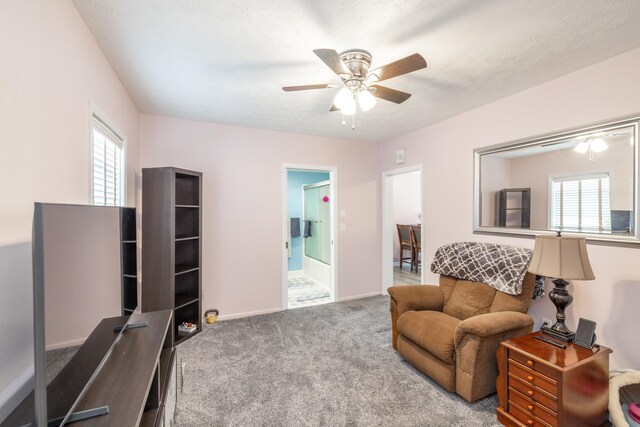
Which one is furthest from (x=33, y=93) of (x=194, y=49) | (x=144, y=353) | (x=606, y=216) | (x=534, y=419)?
(x=606, y=216)

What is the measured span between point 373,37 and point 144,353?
88.6 inches

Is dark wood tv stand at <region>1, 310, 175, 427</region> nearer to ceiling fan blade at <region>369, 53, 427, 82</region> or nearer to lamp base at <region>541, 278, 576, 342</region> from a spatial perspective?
ceiling fan blade at <region>369, 53, 427, 82</region>

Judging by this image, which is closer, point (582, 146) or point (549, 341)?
point (549, 341)

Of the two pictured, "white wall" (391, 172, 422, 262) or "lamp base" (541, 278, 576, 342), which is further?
"white wall" (391, 172, 422, 262)

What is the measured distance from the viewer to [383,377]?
7.70ft

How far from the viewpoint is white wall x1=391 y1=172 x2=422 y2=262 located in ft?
23.3

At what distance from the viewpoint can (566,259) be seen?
1812 millimetres

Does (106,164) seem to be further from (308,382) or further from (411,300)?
(411,300)

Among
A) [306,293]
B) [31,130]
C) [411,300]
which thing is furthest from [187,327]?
[31,130]

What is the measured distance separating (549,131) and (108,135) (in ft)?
Answer: 12.0

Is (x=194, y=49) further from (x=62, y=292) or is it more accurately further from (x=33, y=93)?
(x=62, y=292)

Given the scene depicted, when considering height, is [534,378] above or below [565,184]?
below

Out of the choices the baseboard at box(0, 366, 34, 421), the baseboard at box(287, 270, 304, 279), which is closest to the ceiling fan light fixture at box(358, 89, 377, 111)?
the baseboard at box(0, 366, 34, 421)

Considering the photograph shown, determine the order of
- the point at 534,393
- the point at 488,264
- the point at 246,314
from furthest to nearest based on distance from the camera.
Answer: the point at 246,314 → the point at 488,264 → the point at 534,393
